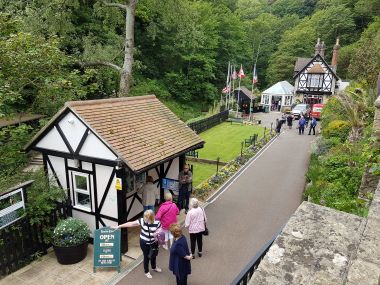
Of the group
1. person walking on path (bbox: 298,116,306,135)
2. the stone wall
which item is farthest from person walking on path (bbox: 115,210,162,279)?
A: person walking on path (bbox: 298,116,306,135)

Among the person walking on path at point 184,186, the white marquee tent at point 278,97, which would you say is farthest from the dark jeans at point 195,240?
the white marquee tent at point 278,97

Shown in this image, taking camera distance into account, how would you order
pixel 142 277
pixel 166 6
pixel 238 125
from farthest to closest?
pixel 238 125 → pixel 166 6 → pixel 142 277

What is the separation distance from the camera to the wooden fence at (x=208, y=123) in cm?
2609

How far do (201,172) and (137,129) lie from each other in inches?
278

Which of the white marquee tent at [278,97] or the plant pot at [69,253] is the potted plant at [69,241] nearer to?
the plant pot at [69,253]

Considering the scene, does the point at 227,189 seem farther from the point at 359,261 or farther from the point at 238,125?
the point at 238,125

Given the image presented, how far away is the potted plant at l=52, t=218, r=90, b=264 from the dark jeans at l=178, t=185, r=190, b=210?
3750 millimetres

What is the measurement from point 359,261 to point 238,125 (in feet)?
96.7

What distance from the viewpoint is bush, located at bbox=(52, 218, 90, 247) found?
8.48 m

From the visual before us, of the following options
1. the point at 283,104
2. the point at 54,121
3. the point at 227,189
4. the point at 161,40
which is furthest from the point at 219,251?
the point at 283,104

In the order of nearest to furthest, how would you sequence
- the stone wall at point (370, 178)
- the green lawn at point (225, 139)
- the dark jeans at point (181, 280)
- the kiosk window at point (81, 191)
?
1. the dark jeans at point (181, 280)
2. the stone wall at point (370, 178)
3. the kiosk window at point (81, 191)
4. the green lawn at point (225, 139)

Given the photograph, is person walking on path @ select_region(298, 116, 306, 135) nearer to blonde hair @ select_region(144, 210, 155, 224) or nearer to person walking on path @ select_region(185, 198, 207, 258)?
person walking on path @ select_region(185, 198, 207, 258)

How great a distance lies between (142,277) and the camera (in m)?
8.00

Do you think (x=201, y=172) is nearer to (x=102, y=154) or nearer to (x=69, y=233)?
(x=102, y=154)
